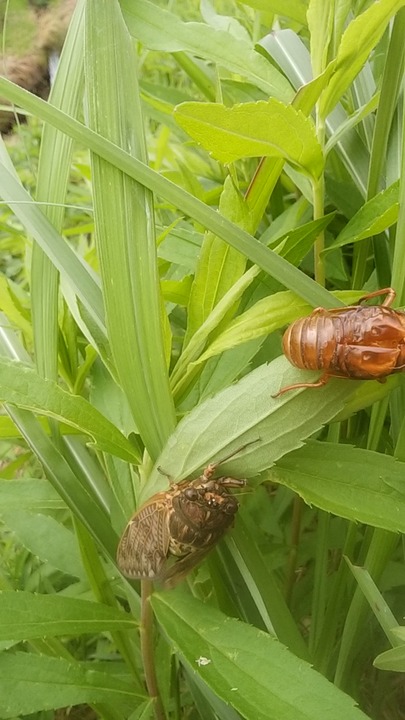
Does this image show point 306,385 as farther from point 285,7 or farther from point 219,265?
point 285,7

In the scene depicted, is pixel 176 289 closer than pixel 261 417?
No

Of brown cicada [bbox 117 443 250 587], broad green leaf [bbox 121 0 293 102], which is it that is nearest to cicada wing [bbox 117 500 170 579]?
brown cicada [bbox 117 443 250 587]

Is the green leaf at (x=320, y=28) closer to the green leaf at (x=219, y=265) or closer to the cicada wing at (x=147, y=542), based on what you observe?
the green leaf at (x=219, y=265)

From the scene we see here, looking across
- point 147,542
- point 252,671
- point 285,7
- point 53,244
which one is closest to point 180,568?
point 147,542

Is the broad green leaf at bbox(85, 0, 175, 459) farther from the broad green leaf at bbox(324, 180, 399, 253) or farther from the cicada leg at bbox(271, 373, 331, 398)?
the broad green leaf at bbox(324, 180, 399, 253)

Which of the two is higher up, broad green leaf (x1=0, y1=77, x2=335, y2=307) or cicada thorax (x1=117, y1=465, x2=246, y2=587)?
broad green leaf (x1=0, y1=77, x2=335, y2=307)

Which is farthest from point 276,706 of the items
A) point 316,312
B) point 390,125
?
point 390,125
